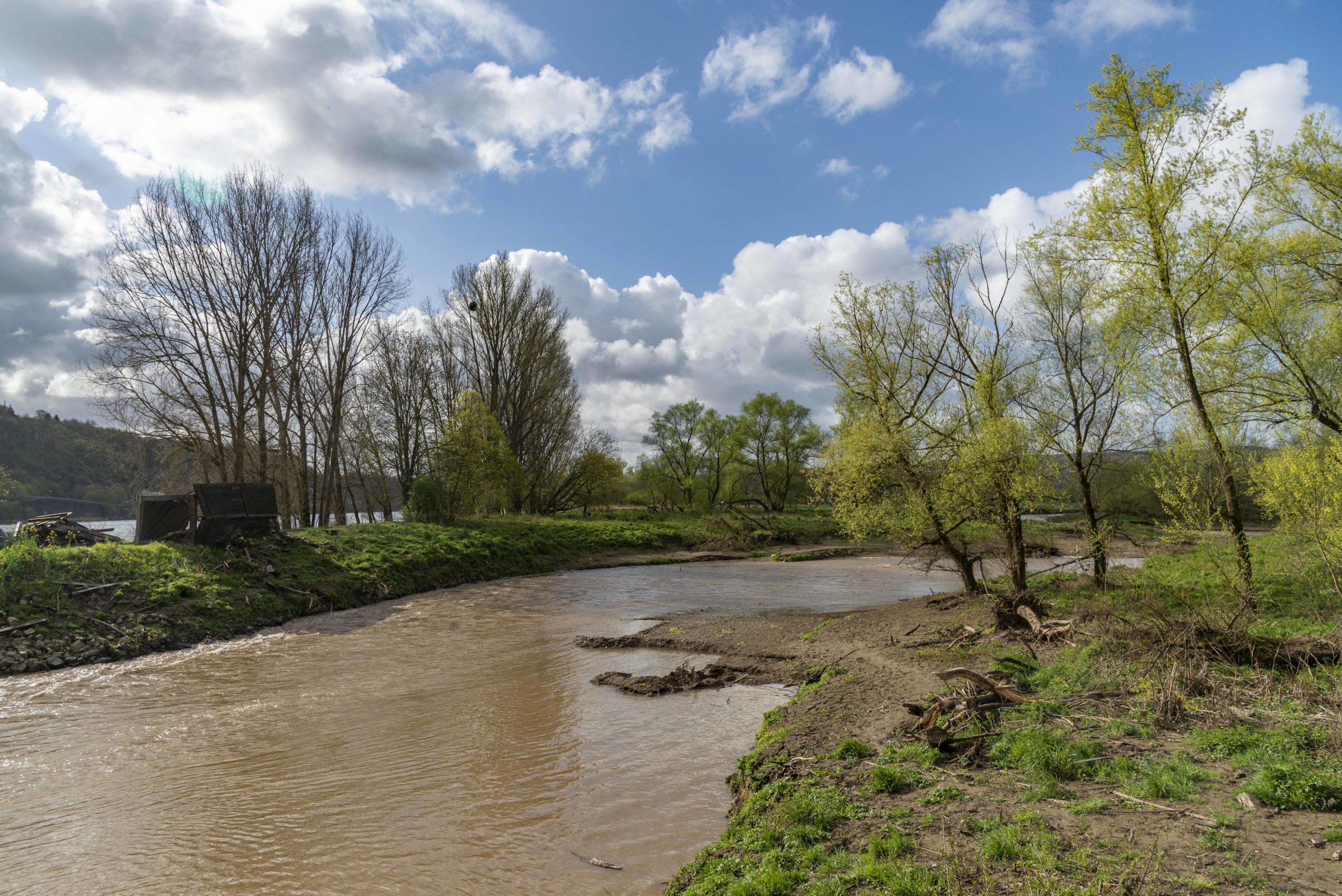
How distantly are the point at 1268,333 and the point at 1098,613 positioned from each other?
18.8ft

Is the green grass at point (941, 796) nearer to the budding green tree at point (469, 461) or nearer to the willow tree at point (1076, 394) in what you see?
the willow tree at point (1076, 394)

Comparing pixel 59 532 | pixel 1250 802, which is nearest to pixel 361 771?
pixel 1250 802

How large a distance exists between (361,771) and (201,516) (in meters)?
15.2

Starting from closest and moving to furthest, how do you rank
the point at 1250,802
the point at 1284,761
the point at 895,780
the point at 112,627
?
1. the point at 1250,802
2. the point at 1284,761
3. the point at 895,780
4. the point at 112,627

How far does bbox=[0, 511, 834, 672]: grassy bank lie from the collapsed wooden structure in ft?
1.98

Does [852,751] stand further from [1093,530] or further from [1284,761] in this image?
[1093,530]

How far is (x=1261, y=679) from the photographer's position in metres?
7.11

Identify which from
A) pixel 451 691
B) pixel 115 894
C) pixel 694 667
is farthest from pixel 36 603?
pixel 694 667

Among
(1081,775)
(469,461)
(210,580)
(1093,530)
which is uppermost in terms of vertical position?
(469,461)

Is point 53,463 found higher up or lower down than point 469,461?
higher up

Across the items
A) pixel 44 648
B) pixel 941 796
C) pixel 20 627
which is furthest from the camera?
pixel 20 627

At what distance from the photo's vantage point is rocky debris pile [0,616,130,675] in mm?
12023

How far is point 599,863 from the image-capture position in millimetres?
5578

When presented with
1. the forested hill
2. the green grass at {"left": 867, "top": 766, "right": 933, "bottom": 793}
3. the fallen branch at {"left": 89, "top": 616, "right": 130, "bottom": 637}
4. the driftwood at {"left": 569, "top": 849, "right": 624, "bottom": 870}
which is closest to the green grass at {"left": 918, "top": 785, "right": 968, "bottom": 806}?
the green grass at {"left": 867, "top": 766, "right": 933, "bottom": 793}
